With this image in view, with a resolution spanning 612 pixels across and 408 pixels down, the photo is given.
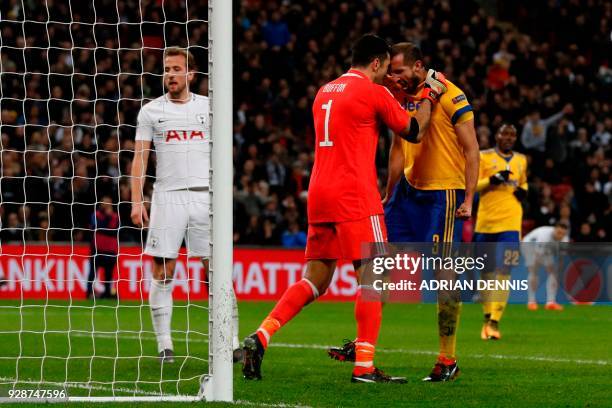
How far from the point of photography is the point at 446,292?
829 cm

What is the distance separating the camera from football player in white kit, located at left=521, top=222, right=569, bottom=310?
17922 millimetres

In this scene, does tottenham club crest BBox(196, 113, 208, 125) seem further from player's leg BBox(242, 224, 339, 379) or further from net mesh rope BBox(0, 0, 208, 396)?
net mesh rope BBox(0, 0, 208, 396)

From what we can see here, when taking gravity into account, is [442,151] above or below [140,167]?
above

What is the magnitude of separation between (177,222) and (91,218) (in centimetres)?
965

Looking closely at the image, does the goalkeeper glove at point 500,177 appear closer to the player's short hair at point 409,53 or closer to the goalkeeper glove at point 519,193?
the goalkeeper glove at point 519,193

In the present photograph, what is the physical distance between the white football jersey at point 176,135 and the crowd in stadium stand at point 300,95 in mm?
7437

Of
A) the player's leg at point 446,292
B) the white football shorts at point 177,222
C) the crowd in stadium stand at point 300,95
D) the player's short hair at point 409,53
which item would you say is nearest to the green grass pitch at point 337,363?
the player's leg at point 446,292

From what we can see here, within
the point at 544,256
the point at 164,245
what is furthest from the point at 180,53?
the point at 544,256

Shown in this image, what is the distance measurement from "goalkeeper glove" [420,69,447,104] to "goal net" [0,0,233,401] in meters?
1.86

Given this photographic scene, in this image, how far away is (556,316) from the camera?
16062 millimetres

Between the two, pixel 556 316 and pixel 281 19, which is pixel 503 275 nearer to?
pixel 556 316

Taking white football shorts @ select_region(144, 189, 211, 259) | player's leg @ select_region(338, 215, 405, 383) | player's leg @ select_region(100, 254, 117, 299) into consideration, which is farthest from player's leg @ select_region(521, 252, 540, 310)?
player's leg @ select_region(338, 215, 405, 383)

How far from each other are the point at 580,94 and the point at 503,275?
39.8ft

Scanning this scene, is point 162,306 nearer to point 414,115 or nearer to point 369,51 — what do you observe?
point 414,115
